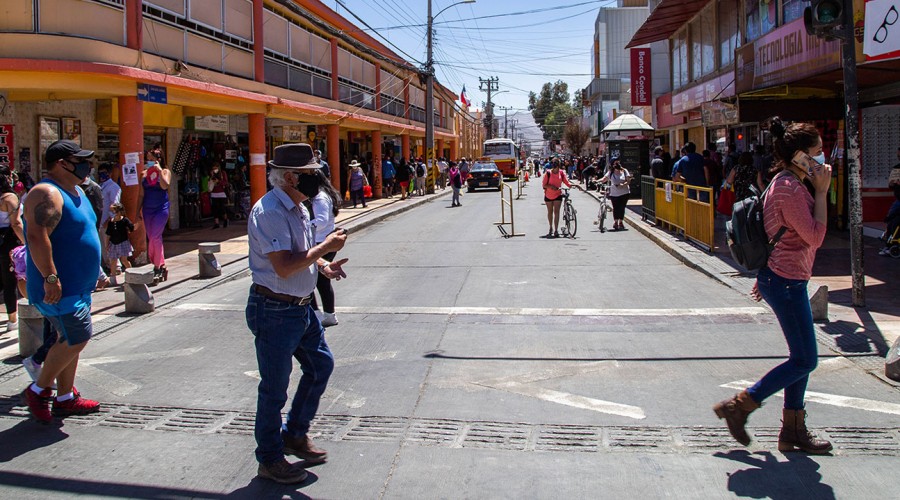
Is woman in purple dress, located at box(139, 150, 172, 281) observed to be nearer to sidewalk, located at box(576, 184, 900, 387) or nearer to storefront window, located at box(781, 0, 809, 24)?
sidewalk, located at box(576, 184, 900, 387)

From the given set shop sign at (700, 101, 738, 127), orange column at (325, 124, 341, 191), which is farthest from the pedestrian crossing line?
orange column at (325, 124, 341, 191)

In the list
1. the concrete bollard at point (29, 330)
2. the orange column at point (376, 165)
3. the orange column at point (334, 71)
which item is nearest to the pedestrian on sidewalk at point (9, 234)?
the concrete bollard at point (29, 330)

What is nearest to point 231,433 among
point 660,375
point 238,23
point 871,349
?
point 660,375

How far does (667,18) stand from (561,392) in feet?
69.1

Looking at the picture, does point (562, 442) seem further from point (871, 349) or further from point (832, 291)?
point (832, 291)

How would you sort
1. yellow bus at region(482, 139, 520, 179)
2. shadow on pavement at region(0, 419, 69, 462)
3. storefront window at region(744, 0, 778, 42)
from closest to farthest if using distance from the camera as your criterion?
shadow on pavement at region(0, 419, 69, 462), storefront window at region(744, 0, 778, 42), yellow bus at region(482, 139, 520, 179)

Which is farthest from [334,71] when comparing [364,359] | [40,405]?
[40,405]

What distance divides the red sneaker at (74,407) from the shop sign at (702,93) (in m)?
16.2

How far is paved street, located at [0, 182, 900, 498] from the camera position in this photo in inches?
172

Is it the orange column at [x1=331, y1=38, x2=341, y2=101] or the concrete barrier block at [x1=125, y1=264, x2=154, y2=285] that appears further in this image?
the orange column at [x1=331, y1=38, x2=341, y2=101]

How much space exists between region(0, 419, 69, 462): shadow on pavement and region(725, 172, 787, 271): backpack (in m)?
4.58

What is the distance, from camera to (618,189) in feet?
58.9

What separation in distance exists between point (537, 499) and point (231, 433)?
7.32 ft

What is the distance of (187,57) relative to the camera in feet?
51.5
